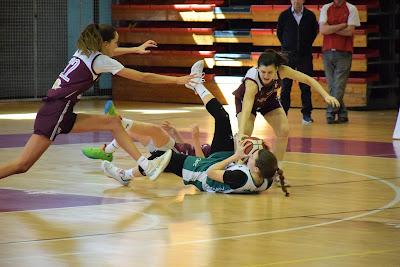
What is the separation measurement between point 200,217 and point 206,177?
1203 millimetres

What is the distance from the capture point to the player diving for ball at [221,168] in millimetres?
8664

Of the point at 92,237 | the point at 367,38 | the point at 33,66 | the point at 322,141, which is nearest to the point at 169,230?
the point at 92,237

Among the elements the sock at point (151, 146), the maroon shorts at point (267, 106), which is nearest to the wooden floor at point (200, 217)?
the sock at point (151, 146)

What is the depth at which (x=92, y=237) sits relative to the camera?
22.9ft

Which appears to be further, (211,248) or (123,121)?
(123,121)

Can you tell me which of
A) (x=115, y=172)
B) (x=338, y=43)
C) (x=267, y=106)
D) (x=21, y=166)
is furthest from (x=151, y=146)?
(x=338, y=43)

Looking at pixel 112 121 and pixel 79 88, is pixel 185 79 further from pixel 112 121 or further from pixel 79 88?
pixel 79 88

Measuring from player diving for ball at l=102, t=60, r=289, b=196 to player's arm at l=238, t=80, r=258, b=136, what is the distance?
0.19 metres

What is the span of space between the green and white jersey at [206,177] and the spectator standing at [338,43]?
712 centimetres

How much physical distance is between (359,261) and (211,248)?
948 millimetres

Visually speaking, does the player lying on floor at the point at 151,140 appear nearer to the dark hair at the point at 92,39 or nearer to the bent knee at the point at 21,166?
the dark hair at the point at 92,39

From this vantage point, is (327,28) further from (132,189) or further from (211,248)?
(211,248)

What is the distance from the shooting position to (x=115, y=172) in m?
9.52

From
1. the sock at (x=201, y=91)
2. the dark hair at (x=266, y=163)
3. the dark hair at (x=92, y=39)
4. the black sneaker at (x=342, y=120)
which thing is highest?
the dark hair at (x=92, y=39)
